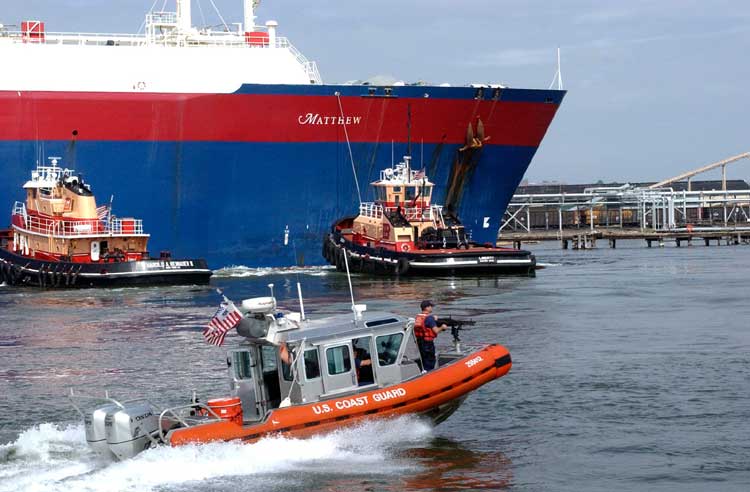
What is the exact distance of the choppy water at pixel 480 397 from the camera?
14.1 m

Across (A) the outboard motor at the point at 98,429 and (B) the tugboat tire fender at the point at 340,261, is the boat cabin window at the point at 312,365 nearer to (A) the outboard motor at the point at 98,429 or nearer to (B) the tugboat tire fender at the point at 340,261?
(A) the outboard motor at the point at 98,429

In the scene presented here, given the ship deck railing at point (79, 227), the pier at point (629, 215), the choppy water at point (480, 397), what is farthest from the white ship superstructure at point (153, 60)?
the pier at point (629, 215)

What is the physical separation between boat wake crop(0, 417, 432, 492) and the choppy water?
0.07 feet

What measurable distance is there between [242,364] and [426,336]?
228cm

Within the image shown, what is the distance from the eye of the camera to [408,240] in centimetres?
4234

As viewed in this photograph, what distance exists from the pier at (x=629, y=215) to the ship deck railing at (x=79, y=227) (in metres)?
34.2

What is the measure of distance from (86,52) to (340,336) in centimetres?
3117

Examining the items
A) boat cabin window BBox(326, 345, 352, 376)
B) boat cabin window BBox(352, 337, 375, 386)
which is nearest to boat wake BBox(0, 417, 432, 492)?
boat cabin window BBox(352, 337, 375, 386)

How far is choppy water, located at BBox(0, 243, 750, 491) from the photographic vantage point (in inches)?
554

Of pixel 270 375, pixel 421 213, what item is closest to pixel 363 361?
pixel 270 375

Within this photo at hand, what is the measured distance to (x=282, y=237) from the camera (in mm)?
44469

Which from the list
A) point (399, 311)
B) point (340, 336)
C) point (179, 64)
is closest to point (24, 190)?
point (179, 64)

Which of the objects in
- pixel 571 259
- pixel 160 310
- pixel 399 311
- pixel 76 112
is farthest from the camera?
pixel 571 259

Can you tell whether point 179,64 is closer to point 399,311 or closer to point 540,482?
point 399,311
